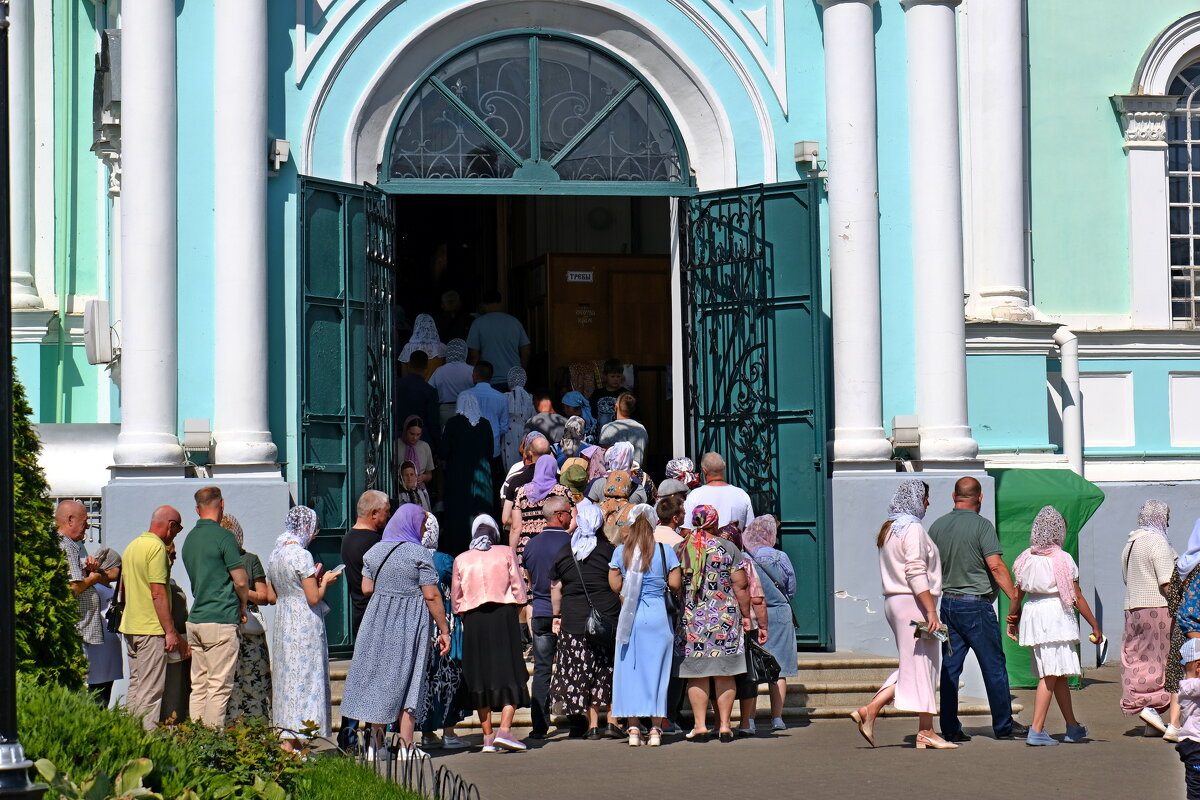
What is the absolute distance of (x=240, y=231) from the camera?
567 inches

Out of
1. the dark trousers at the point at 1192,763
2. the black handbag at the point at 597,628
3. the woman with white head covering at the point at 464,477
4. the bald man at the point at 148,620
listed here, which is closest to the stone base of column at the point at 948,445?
the woman with white head covering at the point at 464,477

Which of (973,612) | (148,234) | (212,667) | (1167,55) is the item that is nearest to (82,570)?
(212,667)

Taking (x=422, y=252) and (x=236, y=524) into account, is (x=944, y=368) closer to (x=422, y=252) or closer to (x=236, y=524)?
(x=236, y=524)

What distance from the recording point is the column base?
14078 mm

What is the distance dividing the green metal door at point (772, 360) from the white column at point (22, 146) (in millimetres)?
6470

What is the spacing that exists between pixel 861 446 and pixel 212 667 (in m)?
5.57

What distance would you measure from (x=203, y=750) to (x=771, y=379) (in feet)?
24.6

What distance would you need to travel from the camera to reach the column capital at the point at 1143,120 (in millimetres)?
18344

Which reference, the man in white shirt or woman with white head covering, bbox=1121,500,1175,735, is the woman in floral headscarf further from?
woman with white head covering, bbox=1121,500,1175,735

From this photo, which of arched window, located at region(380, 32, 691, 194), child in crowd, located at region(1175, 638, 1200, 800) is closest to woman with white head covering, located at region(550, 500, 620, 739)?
arched window, located at region(380, 32, 691, 194)

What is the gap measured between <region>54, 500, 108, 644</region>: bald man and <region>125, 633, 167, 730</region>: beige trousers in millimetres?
384

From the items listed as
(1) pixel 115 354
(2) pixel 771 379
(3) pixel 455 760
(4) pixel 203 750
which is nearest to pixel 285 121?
(1) pixel 115 354

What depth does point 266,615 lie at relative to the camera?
46.8 ft

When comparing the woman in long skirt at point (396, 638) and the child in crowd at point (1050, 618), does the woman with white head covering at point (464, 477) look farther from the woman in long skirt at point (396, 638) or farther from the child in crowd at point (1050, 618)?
the child in crowd at point (1050, 618)
